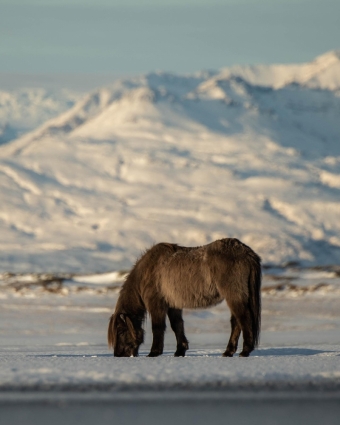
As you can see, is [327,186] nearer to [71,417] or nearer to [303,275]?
[303,275]

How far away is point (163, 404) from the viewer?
822 cm

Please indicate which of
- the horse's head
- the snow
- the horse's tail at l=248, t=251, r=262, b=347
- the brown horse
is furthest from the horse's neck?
the horse's tail at l=248, t=251, r=262, b=347

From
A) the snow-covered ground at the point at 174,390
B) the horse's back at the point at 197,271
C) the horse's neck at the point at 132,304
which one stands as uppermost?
the horse's back at the point at 197,271

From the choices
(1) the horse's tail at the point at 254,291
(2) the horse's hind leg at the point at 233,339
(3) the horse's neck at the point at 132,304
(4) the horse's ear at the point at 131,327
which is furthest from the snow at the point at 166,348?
(3) the horse's neck at the point at 132,304

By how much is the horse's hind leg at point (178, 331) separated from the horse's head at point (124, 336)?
1.76ft

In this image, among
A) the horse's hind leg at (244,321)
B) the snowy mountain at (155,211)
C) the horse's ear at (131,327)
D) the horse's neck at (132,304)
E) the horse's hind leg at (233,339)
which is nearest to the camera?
the horse's hind leg at (244,321)

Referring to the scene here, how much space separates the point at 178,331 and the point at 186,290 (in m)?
0.86

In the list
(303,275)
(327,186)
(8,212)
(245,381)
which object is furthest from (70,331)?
(327,186)

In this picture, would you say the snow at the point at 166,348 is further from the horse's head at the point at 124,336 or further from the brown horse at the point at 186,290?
the brown horse at the point at 186,290

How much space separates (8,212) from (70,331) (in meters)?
154

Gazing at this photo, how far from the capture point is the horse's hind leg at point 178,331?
13.0 metres

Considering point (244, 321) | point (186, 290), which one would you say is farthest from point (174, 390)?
point (186, 290)

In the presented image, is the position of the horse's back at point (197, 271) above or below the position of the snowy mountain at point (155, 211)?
below

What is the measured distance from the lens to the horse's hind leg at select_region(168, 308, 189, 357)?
13.0 m
